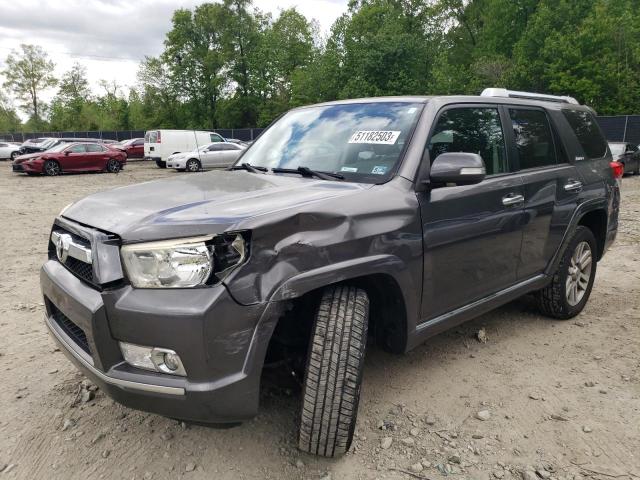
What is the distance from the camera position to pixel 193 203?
2332 millimetres

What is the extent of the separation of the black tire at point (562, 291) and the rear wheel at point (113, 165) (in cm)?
2200

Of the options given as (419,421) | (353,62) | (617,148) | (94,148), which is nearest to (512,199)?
(419,421)

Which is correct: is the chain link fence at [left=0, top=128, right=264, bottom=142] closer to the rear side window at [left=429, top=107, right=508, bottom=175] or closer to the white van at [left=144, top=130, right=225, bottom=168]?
the white van at [left=144, top=130, right=225, bottom=168]

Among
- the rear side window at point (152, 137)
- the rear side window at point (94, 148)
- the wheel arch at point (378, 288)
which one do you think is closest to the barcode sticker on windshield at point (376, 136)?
the wheel arch at point (378, 288)

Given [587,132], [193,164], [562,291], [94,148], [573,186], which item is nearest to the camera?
[573,186]

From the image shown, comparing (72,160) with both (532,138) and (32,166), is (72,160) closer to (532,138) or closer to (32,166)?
(32,166)

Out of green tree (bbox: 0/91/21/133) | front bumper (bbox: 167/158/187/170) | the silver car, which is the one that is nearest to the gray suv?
the silver car

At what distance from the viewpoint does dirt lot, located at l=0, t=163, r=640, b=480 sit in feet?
7.90

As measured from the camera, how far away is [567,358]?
352 centimetres

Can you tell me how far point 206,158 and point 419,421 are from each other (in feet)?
70.2

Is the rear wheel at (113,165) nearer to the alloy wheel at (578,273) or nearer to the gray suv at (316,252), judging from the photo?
the gray suv at (316,252)

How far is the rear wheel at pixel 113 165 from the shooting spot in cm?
2250

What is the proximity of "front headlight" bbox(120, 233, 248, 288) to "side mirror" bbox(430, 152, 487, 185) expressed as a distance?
3.96 ft

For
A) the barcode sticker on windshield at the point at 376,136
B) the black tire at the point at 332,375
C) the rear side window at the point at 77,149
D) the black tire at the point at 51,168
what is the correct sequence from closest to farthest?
the black tire at the point at 332,375, the barcode sticker on windshield at the point at 376,136, the black tire at the point at 51,168, the rear side window at the point at 77,149
